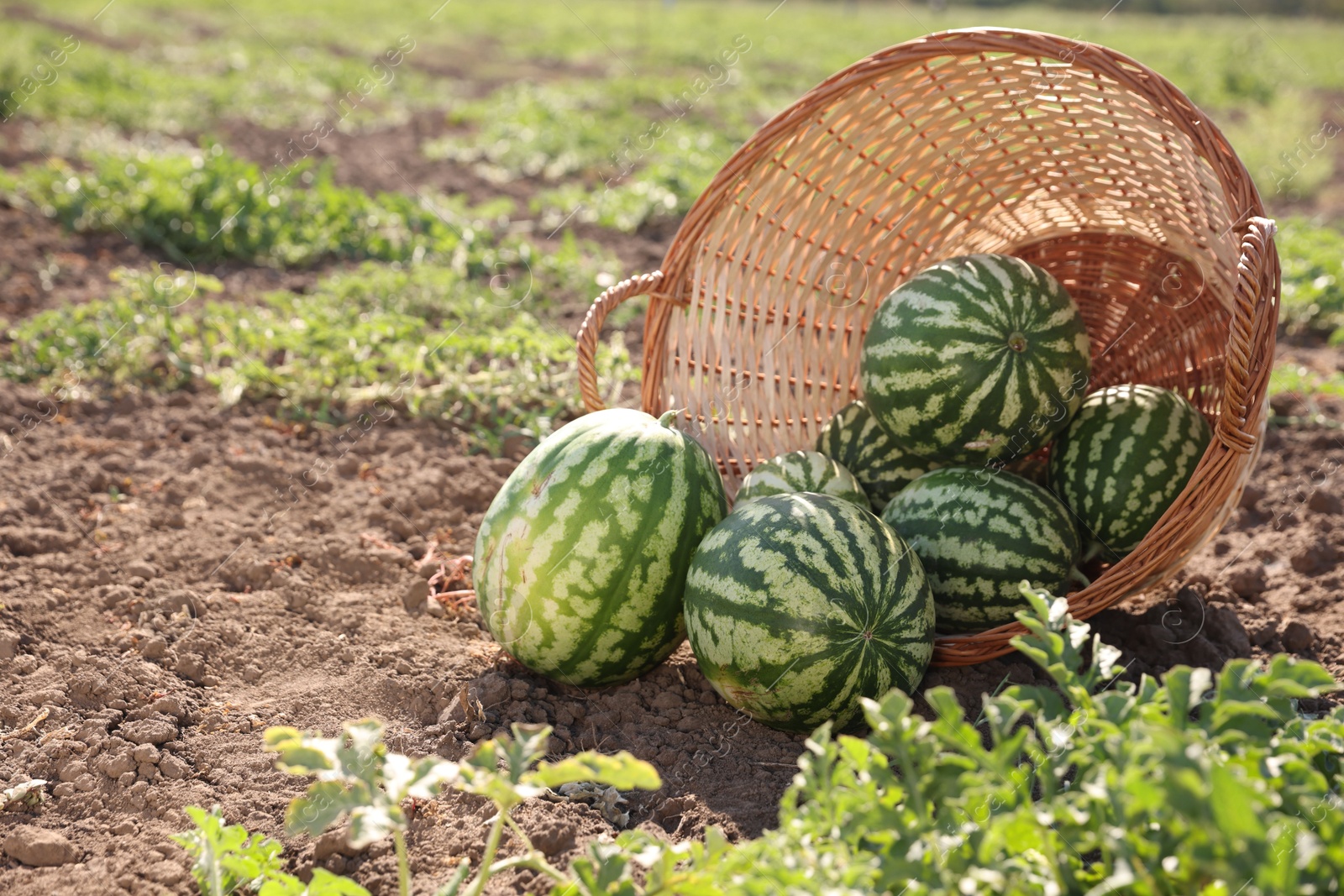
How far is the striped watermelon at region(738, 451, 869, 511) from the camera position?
2775 mm

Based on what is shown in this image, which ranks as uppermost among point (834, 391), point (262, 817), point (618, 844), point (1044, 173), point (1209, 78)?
point (1209, 78)

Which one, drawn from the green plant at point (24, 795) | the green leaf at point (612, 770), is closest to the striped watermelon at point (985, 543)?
the green leaf at point (612, 770)

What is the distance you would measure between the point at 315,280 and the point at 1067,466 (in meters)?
3.97

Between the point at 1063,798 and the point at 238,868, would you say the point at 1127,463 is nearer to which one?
the point at 1063,798

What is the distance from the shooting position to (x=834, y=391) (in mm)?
3465

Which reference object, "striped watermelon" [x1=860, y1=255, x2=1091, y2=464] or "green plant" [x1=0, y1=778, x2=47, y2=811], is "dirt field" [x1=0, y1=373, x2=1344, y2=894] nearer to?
"green plant" [x1=0, y1=778, x2=47, y2=811]

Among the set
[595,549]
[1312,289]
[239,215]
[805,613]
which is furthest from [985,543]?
[239,215]

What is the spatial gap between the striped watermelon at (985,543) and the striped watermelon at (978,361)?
0.17 meters

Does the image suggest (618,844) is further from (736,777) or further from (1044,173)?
(1044,173)

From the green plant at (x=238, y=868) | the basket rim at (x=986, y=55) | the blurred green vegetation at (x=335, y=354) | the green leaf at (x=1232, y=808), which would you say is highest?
the basket rim at (x=986, y=55)

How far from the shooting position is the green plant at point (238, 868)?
5.63ft

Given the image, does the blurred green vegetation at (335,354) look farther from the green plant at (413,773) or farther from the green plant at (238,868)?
the green plant at (413,773)

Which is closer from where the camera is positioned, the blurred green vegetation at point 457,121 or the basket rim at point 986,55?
the basket rim at point 986,55

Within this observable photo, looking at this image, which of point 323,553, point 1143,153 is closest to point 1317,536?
point 1143,153
